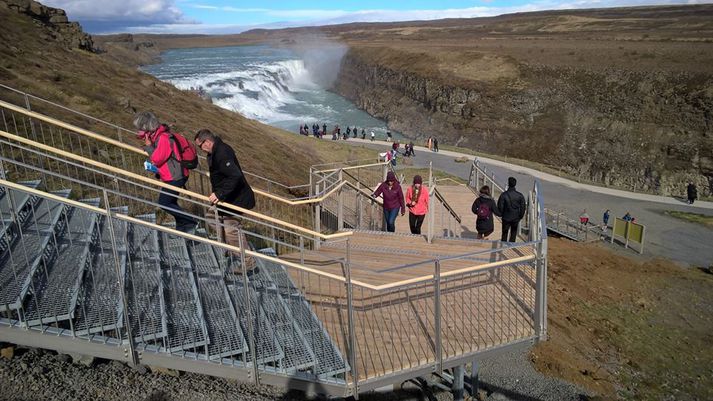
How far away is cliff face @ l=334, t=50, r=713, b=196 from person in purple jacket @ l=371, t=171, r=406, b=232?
92.8 ft

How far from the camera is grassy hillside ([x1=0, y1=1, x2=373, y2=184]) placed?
1770cm

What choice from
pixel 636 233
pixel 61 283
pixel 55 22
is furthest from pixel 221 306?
pixel 55 22

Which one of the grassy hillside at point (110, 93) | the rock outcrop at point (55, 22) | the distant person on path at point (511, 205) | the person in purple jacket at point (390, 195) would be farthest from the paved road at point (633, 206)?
the rock outcrop at point (55, 22)

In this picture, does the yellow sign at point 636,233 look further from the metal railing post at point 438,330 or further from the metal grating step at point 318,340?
the metal grating step at point 318,340

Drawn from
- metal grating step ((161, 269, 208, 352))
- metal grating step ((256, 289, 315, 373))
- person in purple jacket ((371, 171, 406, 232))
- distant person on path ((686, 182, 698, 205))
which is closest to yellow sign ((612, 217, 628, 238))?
distant person on path ((686, 182, 698, 205))

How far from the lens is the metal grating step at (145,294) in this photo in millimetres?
5095

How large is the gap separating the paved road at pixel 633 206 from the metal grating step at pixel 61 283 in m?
20.7

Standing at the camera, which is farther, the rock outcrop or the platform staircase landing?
the rock outcrop

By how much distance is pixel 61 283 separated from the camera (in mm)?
5188

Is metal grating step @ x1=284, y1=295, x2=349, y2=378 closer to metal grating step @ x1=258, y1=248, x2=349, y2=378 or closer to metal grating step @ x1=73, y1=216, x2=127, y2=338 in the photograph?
metal grating step @ x1=258, y1=248, x2=349, y2=378

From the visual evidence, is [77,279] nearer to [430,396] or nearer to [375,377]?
[375,377]

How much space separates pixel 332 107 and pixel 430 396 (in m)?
63.7

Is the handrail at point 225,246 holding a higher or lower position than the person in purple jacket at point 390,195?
higher

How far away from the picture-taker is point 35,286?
199 inches
